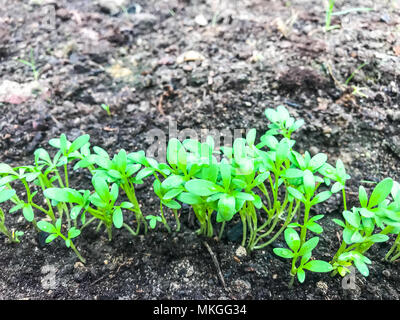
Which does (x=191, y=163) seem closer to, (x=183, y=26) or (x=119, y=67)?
(x=119, y=67)

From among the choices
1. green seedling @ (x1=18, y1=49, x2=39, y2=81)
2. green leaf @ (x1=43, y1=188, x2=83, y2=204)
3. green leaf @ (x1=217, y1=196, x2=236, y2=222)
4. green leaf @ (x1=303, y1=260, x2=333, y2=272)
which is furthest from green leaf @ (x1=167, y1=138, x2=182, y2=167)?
green seedling @ (x1=18, y1=49, x2=39, y2=81)

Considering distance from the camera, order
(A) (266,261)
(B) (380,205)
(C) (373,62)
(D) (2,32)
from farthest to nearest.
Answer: (D) (2,32), (C) (373,62), (A) (266,261), (B) (380,205)

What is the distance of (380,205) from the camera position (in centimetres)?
108

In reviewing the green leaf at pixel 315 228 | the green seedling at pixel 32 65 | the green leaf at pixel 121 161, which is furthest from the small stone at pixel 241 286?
the green seedling at pixel 32 65

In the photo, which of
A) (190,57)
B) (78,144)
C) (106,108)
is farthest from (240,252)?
(190,57)

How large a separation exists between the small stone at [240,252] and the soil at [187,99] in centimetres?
2

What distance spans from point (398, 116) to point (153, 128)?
1230 mm

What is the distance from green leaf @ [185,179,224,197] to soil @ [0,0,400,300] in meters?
0.42

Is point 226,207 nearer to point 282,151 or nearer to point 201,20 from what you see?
point 282,151

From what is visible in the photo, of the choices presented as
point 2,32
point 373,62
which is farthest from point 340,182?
point 2,32

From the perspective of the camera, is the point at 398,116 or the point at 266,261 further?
the point at 398,116

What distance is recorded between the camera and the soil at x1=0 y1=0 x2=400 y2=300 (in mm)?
1318

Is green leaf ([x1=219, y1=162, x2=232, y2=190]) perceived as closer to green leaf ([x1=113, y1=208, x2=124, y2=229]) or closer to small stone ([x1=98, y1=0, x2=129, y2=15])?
green leaf ([x1=113, y1=208, x2=124, y2=229])

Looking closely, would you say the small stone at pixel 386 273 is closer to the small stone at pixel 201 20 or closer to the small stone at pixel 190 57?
the small stone at pixel 190 57
